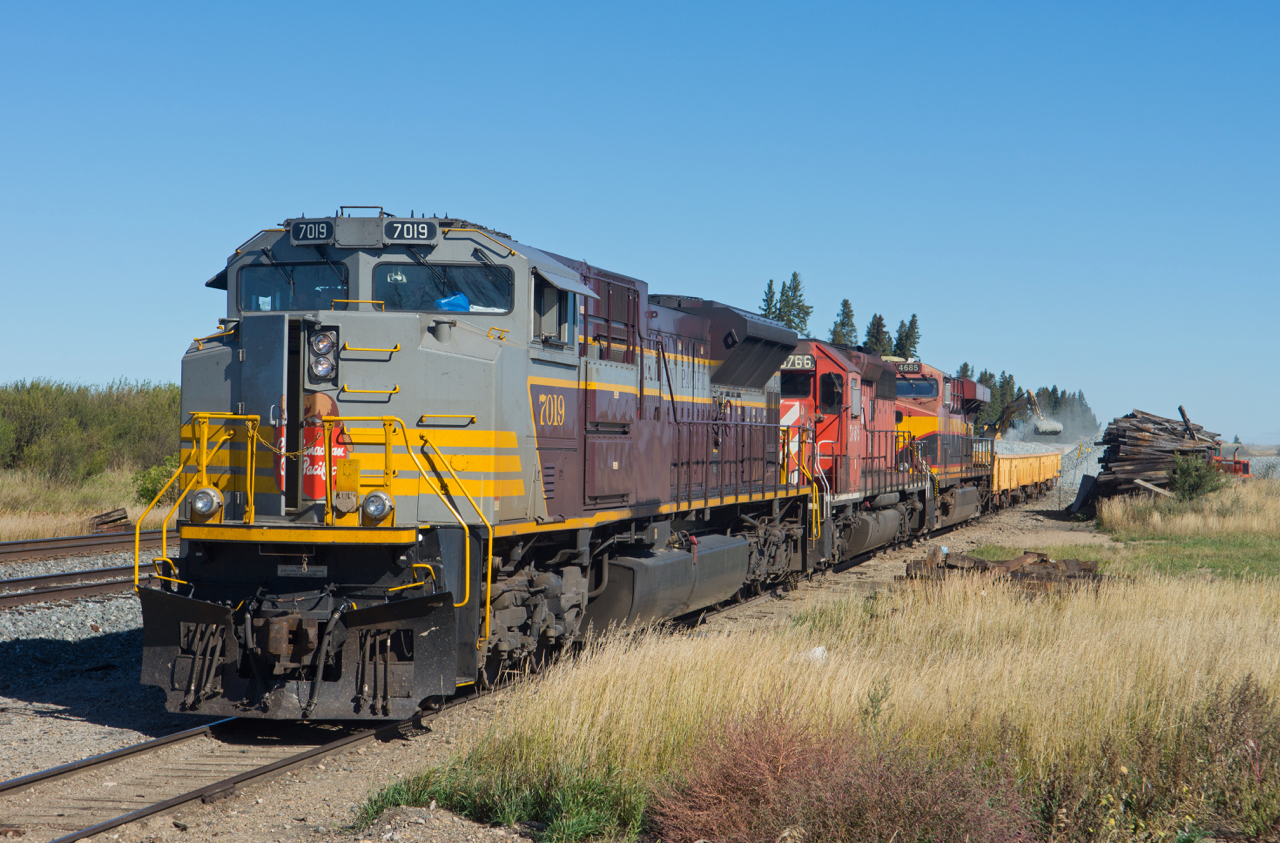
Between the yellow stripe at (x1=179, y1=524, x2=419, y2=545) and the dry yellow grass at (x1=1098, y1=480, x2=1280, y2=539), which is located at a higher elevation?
the yellow stripe at (x1=179, y1=524, x2=419, y2=545)

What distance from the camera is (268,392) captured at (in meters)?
7.27

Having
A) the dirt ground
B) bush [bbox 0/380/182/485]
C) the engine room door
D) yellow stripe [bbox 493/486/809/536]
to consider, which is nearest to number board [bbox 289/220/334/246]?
the engine room door

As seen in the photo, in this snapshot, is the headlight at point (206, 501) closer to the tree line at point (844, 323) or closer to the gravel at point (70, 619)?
the gravel at point (70, 619)

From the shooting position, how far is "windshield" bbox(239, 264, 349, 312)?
785 cm

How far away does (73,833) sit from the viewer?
16.7ft

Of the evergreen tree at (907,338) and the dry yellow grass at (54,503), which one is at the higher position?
the evergreen tree at (907,338)

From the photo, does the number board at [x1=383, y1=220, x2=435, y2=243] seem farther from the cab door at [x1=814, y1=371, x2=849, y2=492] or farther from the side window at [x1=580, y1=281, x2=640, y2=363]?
the cab door at [x1=814, y1=371, x2=849, y2=492]

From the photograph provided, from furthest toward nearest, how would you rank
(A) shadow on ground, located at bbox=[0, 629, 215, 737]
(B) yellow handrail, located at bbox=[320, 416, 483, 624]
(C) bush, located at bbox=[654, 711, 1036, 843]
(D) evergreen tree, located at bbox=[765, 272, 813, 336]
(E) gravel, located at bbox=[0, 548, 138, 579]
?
1. (D) evergreen tree, located at bbox=[765, 272, 813, 336]
2. (E) gravel, located at bbox=[0, 548, 138, 579]
3. (A) shadow on ground, located at bbox=[0, 629, 215, 737]
4. (B) yellow handrail, located at bbox=[320, 416, 483, 624]
5. (C) bush, located at bbox=[654, 711, 1036, 843]

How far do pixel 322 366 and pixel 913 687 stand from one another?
180 inches

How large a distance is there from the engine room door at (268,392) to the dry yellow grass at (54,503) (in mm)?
14638

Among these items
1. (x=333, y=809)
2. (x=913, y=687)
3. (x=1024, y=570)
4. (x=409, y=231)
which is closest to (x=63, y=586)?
(x=409, y=231)

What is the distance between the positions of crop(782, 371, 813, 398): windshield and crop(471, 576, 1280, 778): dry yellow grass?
8.21 m

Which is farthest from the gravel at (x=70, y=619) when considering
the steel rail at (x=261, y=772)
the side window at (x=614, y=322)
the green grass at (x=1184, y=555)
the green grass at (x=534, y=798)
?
the green grass at (x=1184, y=555)

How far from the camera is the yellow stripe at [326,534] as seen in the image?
671cm
